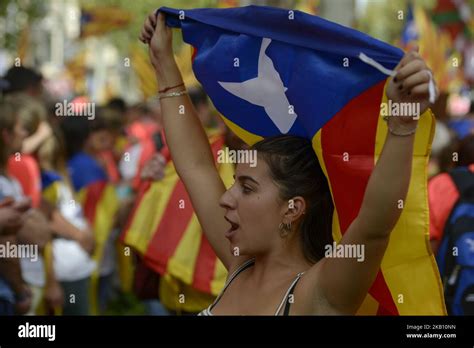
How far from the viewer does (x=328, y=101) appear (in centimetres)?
328

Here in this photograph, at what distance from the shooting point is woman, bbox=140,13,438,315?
8.67 ft

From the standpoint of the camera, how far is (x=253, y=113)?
3590 millimetres

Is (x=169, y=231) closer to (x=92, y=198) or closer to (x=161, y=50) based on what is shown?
(x=161, y=50)

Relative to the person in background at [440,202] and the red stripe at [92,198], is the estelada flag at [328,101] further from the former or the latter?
the red stripe at [92,198]

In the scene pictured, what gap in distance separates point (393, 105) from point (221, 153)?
9.10ft

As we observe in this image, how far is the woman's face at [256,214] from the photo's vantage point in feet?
10.2

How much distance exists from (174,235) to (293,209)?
284 cm

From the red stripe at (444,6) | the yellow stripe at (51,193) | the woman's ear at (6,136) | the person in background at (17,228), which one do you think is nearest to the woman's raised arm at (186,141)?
the person in background at (17,228)

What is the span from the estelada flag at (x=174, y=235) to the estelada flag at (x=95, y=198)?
1.79 m

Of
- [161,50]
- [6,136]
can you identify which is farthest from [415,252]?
[6,136]

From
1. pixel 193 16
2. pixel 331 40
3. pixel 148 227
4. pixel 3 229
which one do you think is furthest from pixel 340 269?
pixel 148 227

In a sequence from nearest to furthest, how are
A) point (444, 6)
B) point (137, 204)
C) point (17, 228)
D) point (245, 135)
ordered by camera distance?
point (245, 135) < point (17, 228) < point (137, 204) < point (444, 6)

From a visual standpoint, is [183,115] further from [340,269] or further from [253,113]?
[340,269]

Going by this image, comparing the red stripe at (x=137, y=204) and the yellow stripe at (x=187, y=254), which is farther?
the red stripe at (x=137, y=204)
